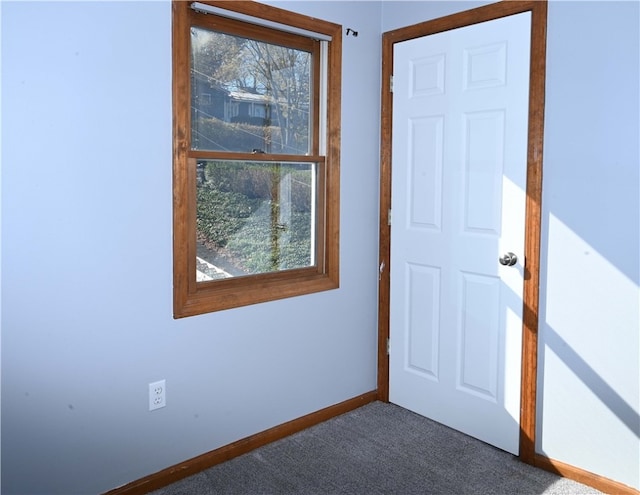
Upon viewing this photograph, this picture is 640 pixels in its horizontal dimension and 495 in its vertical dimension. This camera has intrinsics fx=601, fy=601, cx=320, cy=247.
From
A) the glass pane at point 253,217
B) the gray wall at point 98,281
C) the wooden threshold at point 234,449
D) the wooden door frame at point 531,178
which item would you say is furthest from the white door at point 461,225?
the gray wall at point 98,281

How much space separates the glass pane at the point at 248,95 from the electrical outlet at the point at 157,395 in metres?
1.02

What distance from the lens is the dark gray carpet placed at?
98.4 inches

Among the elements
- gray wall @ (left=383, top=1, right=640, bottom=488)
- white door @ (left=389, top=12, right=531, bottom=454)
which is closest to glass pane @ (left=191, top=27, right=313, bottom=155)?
white door @ (left=389, top=12, right=531, bottom=454)

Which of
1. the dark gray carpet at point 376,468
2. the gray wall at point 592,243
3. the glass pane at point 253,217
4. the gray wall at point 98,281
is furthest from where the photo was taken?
the glass pane at point 253,217

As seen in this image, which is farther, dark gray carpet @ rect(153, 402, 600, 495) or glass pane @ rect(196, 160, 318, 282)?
glass pane @ rect(196, 160, 318, 282)

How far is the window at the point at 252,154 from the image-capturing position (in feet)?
8.29

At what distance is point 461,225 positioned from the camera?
116 inches

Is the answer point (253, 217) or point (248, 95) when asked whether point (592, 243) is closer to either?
point (253, 217)

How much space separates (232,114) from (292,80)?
0.41 meters

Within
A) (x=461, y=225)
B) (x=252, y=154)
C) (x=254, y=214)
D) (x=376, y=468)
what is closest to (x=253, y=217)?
(x=254, y=214)

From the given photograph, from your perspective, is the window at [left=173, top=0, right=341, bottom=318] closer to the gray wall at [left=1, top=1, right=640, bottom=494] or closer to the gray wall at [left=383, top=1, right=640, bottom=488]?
the gray wall at [left=1, top=1, right=640, bottom=494]

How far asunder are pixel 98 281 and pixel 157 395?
552 millimetres

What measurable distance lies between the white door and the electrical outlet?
135cm

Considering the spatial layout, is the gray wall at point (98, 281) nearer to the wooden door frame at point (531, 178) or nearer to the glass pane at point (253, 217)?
the glass pane at point (253, 217)
